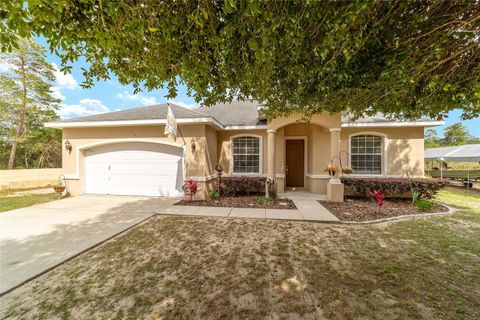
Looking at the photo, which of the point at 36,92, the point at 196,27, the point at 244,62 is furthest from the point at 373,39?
the point at 36,92

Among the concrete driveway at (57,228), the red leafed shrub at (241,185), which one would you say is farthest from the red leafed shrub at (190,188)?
the red leafed shrub at (241,185)

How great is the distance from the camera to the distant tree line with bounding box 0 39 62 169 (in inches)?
722

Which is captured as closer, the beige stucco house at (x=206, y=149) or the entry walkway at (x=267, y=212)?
the entry walkway at (x=267, y=212)

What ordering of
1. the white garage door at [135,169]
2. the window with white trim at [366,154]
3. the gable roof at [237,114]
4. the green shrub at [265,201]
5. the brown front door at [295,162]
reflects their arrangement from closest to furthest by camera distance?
the green shrub at [265,201], the white garage door at [135,169], the window with white trim at [366,154], the gable roof at [237,114], the brown front door at [295,162]

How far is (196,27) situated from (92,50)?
6.47ft

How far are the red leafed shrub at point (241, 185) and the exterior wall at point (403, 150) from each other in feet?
19.3

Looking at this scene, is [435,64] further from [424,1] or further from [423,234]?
[423,234]

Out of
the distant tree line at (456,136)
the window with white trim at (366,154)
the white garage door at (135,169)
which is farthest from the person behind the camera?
the distant tree line at (456,136)

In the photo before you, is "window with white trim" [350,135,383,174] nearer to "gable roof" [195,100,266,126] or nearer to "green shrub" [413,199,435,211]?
"green shrub" [413,199,435,211]

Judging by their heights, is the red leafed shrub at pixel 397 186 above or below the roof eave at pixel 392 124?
below

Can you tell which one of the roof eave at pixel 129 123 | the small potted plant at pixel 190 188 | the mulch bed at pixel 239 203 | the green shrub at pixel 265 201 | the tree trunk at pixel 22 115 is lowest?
the mulch bed at pixel 239 203

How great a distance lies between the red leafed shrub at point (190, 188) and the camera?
291 inches

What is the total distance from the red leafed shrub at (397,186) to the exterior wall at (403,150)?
1.17m

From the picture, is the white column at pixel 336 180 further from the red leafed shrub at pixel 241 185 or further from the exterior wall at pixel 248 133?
the red leafed shrub at pixel 241 185
